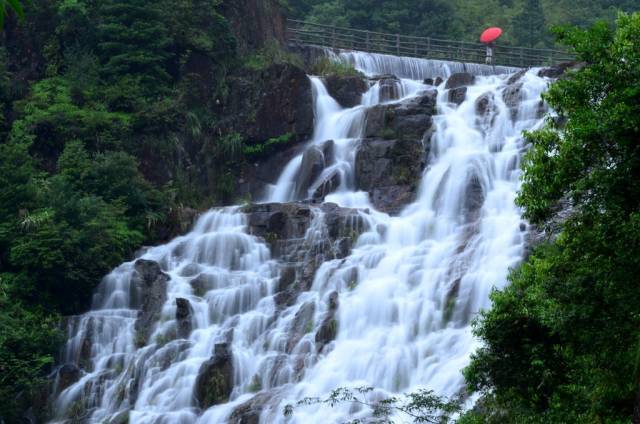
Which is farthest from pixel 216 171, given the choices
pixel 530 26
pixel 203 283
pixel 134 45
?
pixel 530 26

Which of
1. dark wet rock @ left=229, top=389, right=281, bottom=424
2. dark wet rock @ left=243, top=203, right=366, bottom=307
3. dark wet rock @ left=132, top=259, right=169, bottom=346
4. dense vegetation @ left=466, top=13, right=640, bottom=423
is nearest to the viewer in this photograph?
dense vegetation @ left=466, top=13, right=640, bottom=423

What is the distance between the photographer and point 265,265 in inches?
1160

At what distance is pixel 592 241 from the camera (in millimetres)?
13391

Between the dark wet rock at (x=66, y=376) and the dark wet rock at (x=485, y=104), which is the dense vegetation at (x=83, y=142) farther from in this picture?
the dark wet rock at (x=485, y=104)

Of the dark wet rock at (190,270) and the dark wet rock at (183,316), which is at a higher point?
the dark wet rock at (190,270)

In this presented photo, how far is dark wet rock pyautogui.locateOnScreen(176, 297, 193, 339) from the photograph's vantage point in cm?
2703

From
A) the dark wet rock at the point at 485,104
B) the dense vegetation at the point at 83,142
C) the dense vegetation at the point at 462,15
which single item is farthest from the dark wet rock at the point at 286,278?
the dense vegetation at the point at 462,15

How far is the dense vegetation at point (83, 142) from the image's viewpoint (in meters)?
28.4

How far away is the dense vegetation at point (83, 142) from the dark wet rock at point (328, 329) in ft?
23.6

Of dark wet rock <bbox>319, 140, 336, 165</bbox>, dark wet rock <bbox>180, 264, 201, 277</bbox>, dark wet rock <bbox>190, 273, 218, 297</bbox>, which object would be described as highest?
dark wet rock <bbox>319, 140, 336, 165</bbox>

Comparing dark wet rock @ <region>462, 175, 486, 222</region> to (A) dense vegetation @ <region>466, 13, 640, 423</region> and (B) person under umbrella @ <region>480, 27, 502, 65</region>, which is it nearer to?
(A) dense vegetation @ <region>466, 13, 640, 423</region>

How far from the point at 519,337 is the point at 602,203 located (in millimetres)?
3662

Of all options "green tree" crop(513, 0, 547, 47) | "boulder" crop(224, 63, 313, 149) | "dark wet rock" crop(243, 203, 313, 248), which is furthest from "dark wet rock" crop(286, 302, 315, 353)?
"green tree" crop(513, 0, 547, 47)

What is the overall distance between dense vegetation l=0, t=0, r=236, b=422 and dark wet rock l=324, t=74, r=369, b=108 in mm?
4125
